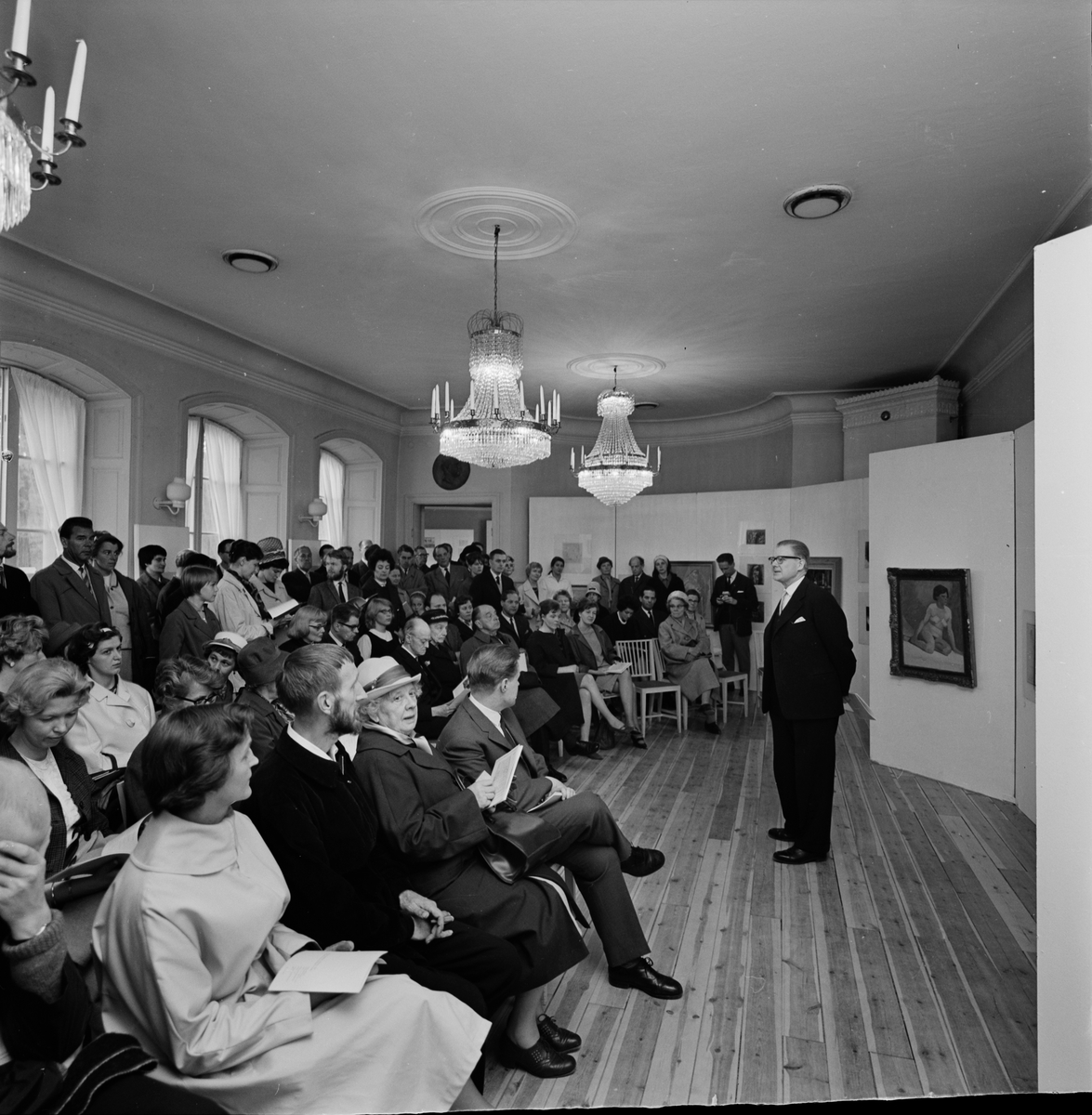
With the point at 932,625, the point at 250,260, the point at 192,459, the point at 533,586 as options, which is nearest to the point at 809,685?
the point at 932,625

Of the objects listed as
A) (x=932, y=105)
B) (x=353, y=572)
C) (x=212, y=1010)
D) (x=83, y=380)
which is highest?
(x=932, y=105)

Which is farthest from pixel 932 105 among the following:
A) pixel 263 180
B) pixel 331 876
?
pixel 331 876

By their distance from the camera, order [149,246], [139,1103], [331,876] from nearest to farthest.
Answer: [139,1103]
[331,876]
[149,246]

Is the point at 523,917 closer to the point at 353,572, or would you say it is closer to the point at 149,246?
the point at 149,246

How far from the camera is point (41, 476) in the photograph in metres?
2.59

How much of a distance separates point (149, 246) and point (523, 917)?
4.61m

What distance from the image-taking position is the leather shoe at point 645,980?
2.75m

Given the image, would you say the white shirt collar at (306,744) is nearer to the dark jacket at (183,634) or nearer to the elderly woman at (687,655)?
the dark jacket at (183,634)

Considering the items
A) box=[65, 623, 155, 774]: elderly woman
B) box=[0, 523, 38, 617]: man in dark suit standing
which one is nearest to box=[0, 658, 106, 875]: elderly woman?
box=[0, 523, 38, 617]: man in dark suit standing

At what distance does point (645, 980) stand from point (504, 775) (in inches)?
37.9

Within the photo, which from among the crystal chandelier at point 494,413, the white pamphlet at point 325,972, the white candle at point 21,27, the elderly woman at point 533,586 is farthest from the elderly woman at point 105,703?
the elderly woman at point 533,586

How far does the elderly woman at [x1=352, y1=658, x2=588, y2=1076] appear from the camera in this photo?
2.35 metres

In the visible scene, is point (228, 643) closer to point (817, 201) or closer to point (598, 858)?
point (598, 858)

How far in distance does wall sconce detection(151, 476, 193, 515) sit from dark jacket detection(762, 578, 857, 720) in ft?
11.7
